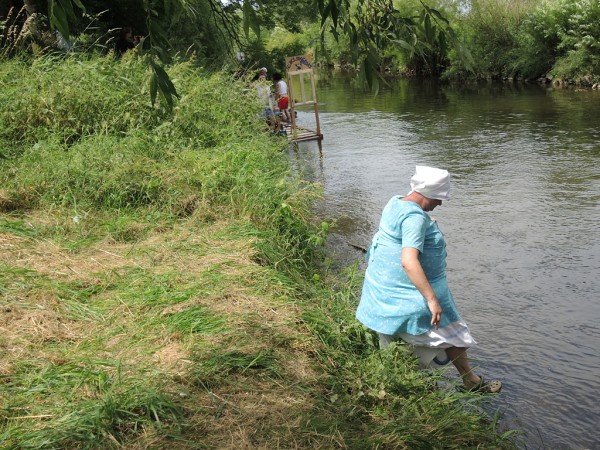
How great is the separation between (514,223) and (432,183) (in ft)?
17.6

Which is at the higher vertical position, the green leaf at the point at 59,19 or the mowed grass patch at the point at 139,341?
the green leaf at the point at 59,19

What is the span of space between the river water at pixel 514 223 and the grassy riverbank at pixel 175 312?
3.00 ft

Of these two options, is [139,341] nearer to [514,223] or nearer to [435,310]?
[435,310]

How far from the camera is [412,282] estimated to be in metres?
4.16

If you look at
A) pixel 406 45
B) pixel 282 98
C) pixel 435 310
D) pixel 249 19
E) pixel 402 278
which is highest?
pixel 249 19

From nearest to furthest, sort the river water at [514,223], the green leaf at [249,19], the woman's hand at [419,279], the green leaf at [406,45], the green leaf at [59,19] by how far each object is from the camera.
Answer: the green leaf at [59,19] < the green leaf at [249,19] < the green leaf at [406,45] < the woman's hand at [419,279] < the river water at [514,223]

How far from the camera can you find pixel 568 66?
27.0 meters

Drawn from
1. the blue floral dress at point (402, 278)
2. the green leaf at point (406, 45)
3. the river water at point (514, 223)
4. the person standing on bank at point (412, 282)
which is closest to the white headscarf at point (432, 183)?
the person standing on bank at point (412, 282)

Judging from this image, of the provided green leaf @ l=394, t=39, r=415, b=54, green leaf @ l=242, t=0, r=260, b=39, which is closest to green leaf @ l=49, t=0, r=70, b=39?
green leaf @ l=242, t=0, r=260, b=39

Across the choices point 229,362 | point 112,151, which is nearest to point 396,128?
point 112,151

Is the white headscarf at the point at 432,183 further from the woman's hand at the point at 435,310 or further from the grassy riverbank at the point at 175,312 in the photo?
the grassy riverbank at the point at 175,312

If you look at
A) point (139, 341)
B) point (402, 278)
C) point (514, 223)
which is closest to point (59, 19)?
point (139, 341)

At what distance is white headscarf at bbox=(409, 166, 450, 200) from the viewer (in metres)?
4.27

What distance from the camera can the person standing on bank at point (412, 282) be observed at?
420cm
